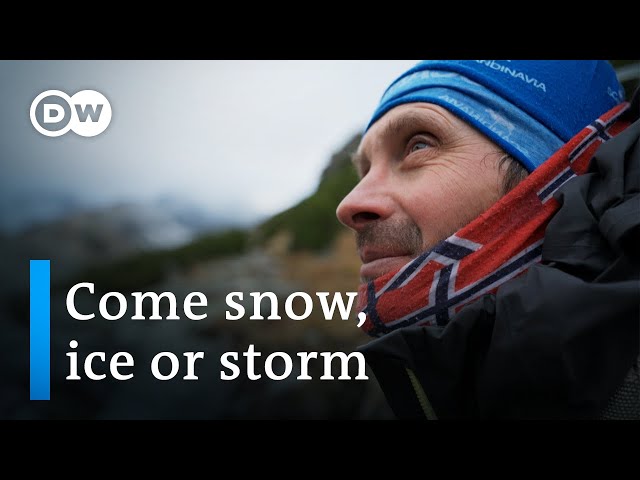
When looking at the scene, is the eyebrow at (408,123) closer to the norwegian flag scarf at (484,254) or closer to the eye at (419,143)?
the eye at (419,143)

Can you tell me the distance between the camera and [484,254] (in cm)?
99

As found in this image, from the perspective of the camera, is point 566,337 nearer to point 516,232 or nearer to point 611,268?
point 611,268

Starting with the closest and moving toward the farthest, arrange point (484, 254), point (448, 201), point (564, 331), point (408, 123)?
point (564, 331) < point (484, 254) < point (448, 201) < point (408, 123)

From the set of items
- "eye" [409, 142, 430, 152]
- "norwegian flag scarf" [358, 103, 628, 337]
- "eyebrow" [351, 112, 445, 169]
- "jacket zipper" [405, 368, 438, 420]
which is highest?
"eyebrow" [351, 112, 445, 169]

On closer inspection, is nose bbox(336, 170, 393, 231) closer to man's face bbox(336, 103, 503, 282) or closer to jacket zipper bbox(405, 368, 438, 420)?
man's face bbox(336, 103, 503, 282)

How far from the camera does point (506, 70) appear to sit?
1.23 meters

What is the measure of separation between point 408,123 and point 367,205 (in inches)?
10.6

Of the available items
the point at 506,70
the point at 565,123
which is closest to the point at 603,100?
the point at 565,123

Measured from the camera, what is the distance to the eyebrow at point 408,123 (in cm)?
123

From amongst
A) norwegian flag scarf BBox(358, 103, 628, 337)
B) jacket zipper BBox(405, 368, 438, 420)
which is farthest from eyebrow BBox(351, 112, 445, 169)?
jacket zipper BBox(405, 368, 438, 420)

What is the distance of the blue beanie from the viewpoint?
1161 millimetres

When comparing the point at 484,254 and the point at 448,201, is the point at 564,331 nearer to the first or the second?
the point at 484,254

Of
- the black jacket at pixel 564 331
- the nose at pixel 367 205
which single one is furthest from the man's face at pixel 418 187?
the black jacket at pixel 564 331

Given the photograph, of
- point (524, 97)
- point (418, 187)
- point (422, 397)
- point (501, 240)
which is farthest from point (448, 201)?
point (422, 397)
